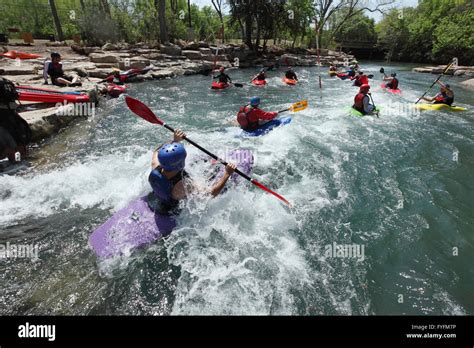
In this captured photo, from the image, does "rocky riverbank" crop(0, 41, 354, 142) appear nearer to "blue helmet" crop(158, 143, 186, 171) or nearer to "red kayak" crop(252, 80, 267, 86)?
"red kayak" crop(252, 80, 267, 86)

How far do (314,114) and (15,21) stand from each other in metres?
48.9

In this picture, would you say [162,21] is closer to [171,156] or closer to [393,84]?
[393,84]

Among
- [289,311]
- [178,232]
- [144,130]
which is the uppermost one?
[144,130]

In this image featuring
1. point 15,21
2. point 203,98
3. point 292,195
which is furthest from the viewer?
point 15,21

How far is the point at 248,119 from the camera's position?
7234mm

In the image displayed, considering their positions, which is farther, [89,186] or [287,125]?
[287,125]

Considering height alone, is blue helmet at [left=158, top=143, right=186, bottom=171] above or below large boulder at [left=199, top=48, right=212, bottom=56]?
below

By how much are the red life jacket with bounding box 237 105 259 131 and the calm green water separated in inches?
16.9

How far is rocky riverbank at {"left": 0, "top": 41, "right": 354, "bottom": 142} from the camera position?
7.30m

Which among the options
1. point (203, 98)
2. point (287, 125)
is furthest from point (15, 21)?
point (287, 125)

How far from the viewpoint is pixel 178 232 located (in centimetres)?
365

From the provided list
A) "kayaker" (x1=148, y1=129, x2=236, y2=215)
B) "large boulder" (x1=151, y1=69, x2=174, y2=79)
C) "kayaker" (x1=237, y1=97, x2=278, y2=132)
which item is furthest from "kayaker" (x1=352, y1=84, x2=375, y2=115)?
"large boulder" (x1=151, y1=69, x2=174, y2=79)

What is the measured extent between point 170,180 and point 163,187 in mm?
128
